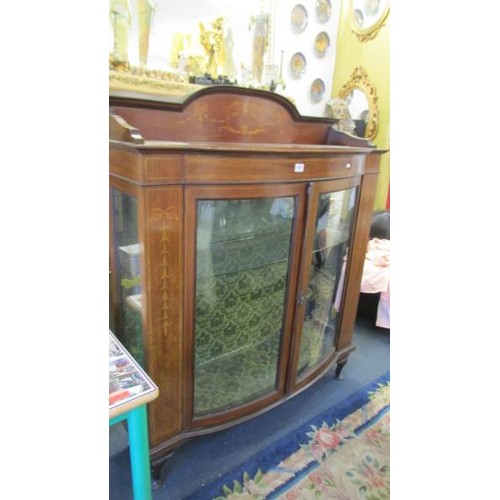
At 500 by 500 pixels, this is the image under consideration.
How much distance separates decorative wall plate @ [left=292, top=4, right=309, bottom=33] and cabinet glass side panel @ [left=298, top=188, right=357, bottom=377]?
1967 mm

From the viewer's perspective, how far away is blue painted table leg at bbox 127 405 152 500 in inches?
34.7

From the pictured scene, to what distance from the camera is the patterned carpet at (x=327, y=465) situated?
1396 millimetres

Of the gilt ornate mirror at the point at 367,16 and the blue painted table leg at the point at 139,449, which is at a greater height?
the gilt ornate mirror at the point at 367,16

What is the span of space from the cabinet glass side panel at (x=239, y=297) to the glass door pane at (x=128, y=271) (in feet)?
0.68

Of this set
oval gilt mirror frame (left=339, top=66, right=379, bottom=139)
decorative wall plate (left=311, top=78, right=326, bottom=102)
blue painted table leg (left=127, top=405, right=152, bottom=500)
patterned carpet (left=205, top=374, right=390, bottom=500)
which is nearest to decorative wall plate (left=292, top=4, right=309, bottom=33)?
decorative wall plate (left=311, top=78, right=326, bottom=102)

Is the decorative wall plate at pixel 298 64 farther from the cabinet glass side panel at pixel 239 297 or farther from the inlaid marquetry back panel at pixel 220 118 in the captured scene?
the cabinet glass side panel at pixel 239 297

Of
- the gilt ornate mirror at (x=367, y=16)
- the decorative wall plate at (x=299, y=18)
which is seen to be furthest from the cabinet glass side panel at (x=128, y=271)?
the gilt ornate mirror at (x=367, y=16)

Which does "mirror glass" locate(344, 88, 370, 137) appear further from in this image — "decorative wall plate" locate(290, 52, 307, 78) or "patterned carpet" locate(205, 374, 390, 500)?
"patterned carpet" locate(205, 374, 390, 500)
